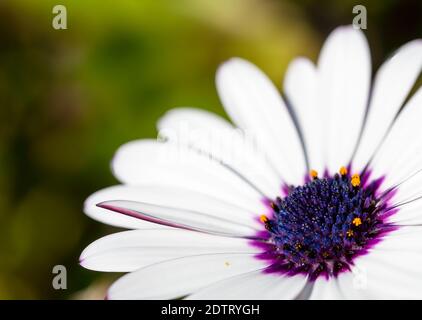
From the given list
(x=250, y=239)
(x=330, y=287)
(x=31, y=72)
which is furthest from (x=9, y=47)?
(x=330, y=287)

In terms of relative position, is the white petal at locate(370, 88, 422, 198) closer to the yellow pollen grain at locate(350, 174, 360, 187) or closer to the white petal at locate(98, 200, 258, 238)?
the yellow pollen grain at locate(350, 174, 360, 187)

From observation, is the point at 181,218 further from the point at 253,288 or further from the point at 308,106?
the point at 308,106

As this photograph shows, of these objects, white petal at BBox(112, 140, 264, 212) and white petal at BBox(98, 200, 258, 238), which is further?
white petal at BBox(112, 140, 264, 212)

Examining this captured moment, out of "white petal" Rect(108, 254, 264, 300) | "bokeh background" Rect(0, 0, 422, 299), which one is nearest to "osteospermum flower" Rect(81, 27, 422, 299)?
"white petal" Rect(108, 254, 264, 300)

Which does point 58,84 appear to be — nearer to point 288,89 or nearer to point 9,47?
point 9,47

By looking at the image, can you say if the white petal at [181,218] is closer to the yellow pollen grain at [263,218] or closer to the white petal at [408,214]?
the yellow pollen grain at [263,218]

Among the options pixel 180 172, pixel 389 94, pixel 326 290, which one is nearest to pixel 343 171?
pixel 389 94
